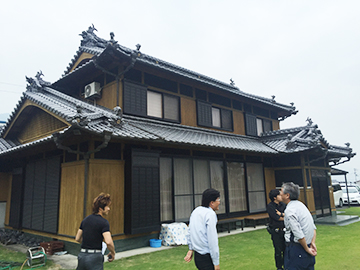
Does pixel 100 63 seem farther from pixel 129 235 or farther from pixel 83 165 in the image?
pixel 129 235

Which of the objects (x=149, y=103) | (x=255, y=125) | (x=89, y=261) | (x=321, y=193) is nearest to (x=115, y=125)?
(x=149, y=103)

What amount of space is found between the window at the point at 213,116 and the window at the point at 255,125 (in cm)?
126

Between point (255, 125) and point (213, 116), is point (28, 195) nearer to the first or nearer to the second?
point (213, 116)

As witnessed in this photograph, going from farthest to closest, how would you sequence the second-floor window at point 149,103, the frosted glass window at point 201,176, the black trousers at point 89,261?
the frosted glass window at point 201,176
the second-floor window at point 149,103
the black trousers at point 89,261

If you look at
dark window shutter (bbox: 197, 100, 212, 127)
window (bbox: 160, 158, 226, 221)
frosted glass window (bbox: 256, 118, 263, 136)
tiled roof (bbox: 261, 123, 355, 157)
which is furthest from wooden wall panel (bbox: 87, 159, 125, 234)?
frosted glass window (bbox: 256, 118, 263, 136)

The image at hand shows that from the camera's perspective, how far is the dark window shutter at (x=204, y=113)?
1211cm

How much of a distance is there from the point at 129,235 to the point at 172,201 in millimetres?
2076

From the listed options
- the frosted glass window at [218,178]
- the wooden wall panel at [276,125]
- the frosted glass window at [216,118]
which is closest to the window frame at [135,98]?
the frosted glass window at [218,178]

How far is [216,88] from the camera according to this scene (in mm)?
12391

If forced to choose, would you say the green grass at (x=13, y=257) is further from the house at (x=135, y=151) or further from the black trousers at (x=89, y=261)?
the black trousers at (x=89, y=261)

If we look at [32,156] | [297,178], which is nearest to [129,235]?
[32,156]

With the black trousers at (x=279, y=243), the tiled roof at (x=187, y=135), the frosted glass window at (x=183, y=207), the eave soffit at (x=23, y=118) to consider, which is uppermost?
the eave soffit at (x=23, y=118)

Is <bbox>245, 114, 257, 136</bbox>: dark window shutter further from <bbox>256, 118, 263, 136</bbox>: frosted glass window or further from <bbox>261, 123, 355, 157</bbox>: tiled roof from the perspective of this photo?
<bbox>261, 123, 355, 157</bbox>: tiled roof

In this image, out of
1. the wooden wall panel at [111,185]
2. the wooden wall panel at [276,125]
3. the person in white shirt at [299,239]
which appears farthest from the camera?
the wooden wall panel at [276,125]
